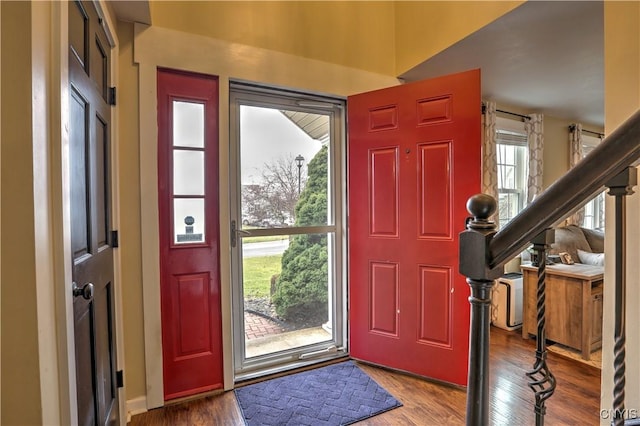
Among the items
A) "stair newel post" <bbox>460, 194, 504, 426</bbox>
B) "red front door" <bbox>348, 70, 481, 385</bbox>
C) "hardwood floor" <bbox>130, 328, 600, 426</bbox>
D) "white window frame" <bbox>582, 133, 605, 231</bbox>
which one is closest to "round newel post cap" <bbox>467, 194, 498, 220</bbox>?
"stair newel post" <bbox>460, 194, 504, 426</bbox>

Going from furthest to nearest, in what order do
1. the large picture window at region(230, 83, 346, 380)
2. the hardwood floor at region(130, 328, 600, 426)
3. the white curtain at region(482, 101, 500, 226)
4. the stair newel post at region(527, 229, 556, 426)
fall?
1. the white curtain at region(482, 101, 500, 226)
2. the large picture window at region(230, 83, 346, 380)
3. the hardwood floor at region(130, 328, 600, 426)
4. the stair newel post at region(527, 229, 556, 426)

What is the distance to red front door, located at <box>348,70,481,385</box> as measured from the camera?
2057 millimetres

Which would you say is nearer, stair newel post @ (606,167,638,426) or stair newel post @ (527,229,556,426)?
stair newel post @ (606,167,638,426)

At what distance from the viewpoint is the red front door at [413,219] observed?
206cm

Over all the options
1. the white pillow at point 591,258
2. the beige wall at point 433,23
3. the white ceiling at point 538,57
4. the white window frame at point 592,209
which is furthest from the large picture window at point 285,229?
the white window frame at point 592,209

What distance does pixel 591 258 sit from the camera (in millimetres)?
3127

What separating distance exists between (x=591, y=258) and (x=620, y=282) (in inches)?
132

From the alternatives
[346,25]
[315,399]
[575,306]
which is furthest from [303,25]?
[575,306]

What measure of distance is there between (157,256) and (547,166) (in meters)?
4.27

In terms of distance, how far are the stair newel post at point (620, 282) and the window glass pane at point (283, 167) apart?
2.00 meters

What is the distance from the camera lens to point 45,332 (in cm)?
78

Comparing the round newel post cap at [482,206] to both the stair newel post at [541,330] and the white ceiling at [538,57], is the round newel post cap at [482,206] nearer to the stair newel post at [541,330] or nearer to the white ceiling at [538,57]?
the stair newel post at [541,330]

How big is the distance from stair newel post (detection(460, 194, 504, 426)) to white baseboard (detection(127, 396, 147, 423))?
6.13 ft

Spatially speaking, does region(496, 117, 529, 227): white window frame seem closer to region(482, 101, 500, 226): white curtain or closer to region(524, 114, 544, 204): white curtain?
region(524, 114, 544, 204): white curtain
